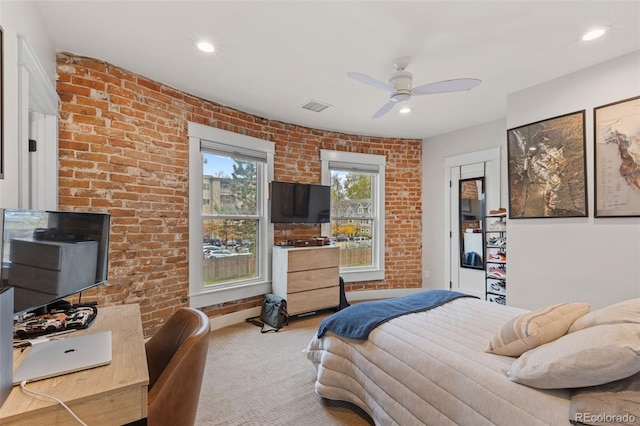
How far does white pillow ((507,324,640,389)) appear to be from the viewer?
1088mm

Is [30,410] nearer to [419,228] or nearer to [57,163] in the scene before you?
[57,163]

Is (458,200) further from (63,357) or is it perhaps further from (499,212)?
(63,357)

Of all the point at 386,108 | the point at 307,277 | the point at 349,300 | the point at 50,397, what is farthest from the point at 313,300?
the point at 50,397

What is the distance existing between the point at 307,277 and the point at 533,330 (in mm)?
2709

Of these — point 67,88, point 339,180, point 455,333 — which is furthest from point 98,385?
point 339,180

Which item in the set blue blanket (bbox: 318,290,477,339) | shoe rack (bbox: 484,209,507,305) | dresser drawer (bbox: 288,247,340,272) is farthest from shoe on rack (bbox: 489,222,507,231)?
dresser drawer (bbox: 288,247,340,272)

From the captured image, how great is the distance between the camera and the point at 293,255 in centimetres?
382

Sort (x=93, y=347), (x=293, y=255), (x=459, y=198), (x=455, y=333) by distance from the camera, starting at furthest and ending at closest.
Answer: (x=459, y=198) → (x=293, y=255) → (x=455, y=333) → (x=93, y=347)

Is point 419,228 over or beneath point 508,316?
over

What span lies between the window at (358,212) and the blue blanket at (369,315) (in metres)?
2.27

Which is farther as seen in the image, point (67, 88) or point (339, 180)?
point (339, 180)

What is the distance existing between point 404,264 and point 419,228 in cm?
66

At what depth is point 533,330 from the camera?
1.48 metres

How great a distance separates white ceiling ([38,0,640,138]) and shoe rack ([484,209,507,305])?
1.60 m
